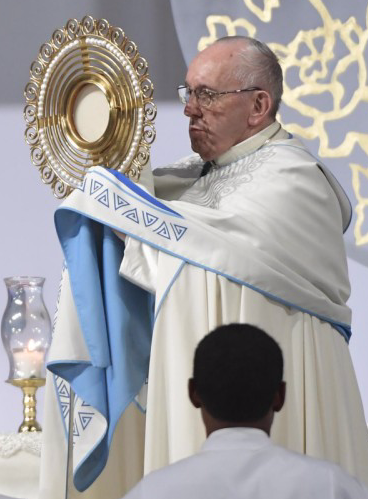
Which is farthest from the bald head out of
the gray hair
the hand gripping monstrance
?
the hand gripping monstrance

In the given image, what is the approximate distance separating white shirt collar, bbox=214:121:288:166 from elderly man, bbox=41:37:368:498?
136 mm

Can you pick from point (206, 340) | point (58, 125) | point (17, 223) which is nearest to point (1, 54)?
point (17, 223)

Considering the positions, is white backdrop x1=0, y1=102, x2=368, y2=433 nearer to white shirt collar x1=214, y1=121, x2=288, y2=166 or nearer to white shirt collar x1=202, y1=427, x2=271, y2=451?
white shirt collar x1=214, y1=121, x2=288, y2=166

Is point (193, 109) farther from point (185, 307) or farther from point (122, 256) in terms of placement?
point (185, 307)

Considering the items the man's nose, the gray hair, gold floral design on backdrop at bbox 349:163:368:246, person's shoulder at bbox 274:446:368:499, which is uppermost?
the gray hair

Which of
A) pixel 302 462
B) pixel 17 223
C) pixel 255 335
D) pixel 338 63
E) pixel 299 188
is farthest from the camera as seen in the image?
pixel 17 223

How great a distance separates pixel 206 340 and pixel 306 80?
2.96 m

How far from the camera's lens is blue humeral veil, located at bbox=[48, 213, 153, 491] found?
10.9 feet

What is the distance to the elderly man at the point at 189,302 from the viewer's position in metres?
3.27

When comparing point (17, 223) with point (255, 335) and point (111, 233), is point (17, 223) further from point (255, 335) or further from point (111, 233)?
point (255, 335)

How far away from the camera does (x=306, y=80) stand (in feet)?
16.5

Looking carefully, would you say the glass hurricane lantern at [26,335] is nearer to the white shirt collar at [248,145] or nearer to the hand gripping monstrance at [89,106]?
the hand gripping monstrance at [89,106]

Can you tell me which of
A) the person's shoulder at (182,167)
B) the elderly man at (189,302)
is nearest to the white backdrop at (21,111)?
the person's shoulder at (182,167)

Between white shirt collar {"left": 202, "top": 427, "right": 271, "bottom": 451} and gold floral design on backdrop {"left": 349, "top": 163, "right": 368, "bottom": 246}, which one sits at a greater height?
gold floral design on backdrop {"left": 349, "top": 163, "right": 368, "bottom": 246}
